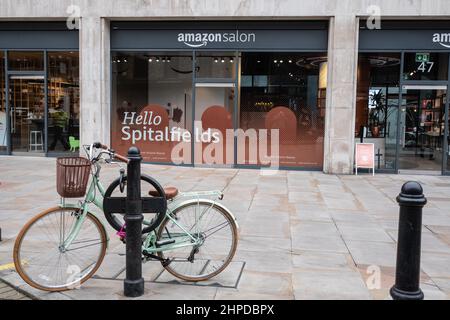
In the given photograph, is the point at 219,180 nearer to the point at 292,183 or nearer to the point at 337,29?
the point at 292,183

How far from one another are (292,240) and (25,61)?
1142cm

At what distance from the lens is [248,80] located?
12945 millimetres

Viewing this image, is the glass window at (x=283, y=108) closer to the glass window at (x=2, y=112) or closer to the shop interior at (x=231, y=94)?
the shop interior at (x=231, y=94)

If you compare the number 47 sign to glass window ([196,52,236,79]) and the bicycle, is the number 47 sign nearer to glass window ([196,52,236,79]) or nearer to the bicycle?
glass window ([196,52,236,79])

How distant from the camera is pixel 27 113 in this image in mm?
14508

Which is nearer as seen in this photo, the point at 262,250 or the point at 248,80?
the point at 262,250

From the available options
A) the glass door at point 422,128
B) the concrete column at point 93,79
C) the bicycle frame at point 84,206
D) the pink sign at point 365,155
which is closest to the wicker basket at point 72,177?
the bicycle frame at point 84,206

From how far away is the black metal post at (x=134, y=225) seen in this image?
12.7 ft

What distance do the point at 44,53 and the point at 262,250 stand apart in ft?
36.1

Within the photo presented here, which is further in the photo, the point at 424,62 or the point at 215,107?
the point at 215,107

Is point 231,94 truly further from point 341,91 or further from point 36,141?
point 36,141

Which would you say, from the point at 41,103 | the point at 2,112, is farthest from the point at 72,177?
the point at 2,112
